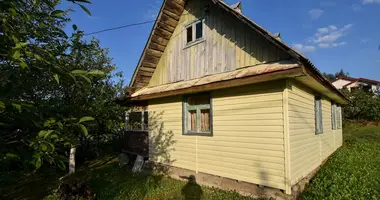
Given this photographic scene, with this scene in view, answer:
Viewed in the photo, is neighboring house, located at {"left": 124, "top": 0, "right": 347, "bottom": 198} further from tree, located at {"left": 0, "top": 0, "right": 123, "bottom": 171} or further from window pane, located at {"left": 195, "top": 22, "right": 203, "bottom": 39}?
tree, located at {"left": 0, "top": 0, "right": 123, "bottom": 171}

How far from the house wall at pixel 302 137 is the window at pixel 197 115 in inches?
98.5

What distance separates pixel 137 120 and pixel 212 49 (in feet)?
17.8

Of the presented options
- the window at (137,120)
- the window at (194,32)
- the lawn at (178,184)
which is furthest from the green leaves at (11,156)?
the window at (137,120)

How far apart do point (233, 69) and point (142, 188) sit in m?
4.76

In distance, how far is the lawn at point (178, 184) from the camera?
6.34m

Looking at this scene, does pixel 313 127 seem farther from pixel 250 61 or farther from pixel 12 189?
pixel 12 189

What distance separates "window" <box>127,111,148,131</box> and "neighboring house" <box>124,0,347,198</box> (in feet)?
0.49

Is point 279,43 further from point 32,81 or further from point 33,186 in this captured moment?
point 33,186

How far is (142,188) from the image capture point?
7.59m

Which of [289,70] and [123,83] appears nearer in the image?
[289,70]

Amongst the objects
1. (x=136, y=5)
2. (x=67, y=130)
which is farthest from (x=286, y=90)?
(x=136, y=5)

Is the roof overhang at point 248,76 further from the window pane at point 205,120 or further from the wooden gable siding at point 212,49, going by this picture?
→ the window pane at point 205,120

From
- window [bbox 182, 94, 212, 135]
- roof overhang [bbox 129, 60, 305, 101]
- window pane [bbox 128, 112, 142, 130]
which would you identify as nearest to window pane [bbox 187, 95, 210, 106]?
window [bbox 182, 94, 212, 135]

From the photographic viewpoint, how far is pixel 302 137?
261 inches
